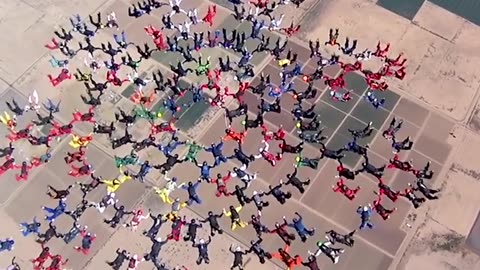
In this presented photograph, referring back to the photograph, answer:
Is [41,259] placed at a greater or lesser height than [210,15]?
lesser

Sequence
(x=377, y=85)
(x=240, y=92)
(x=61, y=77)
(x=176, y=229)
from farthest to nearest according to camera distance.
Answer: (x=377, y=85) < (x=61, y=77) < (x=240, y=92) < (x=176, y=229)

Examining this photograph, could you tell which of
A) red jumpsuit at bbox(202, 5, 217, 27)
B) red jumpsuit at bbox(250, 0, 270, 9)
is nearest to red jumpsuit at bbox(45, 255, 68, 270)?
red jumpsuit at bbox(202, 5, 217, 27)

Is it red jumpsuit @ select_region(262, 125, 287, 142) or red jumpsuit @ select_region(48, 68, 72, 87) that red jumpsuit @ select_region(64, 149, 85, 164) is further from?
red jumpsuit @ select_region(262, 125, 287, 142)

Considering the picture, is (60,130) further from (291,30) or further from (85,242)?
(291,30)

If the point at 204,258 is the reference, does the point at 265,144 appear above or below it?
above

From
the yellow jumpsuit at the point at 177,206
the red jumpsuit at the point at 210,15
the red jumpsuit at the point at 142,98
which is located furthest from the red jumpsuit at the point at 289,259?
the red jumpsuit at the point at 210,15

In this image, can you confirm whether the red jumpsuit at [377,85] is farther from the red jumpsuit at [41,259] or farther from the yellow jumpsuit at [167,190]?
the red jumpsuit at [41,259]

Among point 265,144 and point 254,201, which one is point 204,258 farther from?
point 265,144

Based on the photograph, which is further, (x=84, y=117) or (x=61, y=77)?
(x=61, y=77)

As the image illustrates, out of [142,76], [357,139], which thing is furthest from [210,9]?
[357,139]

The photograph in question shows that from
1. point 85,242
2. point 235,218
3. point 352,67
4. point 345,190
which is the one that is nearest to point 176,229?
point 235,218

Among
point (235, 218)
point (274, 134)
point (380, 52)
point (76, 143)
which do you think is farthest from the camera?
point (380, 52)
